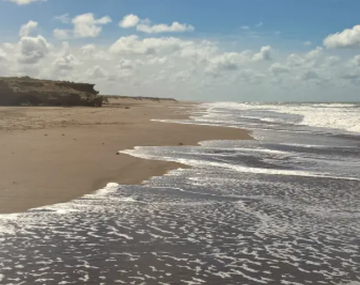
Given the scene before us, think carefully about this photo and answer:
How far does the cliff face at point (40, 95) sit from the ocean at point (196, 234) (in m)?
37.4

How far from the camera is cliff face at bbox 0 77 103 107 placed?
44188mm

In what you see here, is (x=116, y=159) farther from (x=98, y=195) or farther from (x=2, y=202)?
(x=2, y=202)

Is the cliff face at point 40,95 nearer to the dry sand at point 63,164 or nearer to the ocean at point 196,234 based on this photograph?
the dry sand at point 63,164

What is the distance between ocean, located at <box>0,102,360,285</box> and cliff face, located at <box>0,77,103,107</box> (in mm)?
37391

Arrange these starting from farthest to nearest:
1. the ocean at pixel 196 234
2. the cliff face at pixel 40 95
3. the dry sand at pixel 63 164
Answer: the cliff face at pixel 40 95 < the dry sand at pixel 63 164 < the ocean at pixel 196 234

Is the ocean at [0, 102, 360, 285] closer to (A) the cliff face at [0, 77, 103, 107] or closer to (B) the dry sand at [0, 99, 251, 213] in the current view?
(B) the dry sand at [0, 99, 251, 213]

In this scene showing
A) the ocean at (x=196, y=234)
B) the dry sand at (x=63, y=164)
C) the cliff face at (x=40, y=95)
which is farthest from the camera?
the cliff face at (x=40, y=95)

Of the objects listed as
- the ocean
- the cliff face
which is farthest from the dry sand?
the cliff face

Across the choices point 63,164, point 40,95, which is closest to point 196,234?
point 63,164

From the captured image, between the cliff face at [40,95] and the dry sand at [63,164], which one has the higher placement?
the cliff face at [40,95]

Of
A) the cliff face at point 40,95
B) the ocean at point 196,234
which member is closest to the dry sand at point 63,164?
the ocean at point 196,234

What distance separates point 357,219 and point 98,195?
438 centimetres

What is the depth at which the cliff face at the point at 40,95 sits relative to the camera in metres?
44.2

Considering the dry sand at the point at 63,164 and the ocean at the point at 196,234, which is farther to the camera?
the dry sand at the point at 63,164
